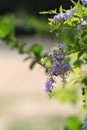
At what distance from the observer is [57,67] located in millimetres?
1159

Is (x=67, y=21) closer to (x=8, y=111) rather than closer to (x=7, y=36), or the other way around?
(x=7, y=36)

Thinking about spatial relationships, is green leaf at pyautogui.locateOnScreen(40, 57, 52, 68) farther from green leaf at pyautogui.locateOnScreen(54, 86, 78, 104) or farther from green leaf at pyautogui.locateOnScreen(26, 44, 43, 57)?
green leaf at pyautogui.locateOnScreen(54, 86, 78, 104)

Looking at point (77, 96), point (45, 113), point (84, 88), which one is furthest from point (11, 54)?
point (84, 88)

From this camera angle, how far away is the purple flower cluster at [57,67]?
1.16 meters

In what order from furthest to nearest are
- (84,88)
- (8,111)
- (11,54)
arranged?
(11,54) < (8,111) < (84,88)

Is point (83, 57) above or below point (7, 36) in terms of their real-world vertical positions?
above

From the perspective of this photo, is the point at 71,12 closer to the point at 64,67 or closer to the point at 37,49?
the point at 64,67

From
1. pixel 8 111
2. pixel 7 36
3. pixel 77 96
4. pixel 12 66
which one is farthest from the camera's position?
pixel 12 66

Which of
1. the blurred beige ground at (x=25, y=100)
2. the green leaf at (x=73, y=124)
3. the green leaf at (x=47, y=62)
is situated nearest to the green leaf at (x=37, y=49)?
the green leaf at (x=73, y=124)

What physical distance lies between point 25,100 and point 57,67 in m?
7.60

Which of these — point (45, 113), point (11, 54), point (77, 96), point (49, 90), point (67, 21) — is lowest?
point (11, 54)

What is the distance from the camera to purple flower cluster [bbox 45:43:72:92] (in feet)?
3.80

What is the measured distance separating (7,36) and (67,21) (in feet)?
3.17

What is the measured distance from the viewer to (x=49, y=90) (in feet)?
3.83
